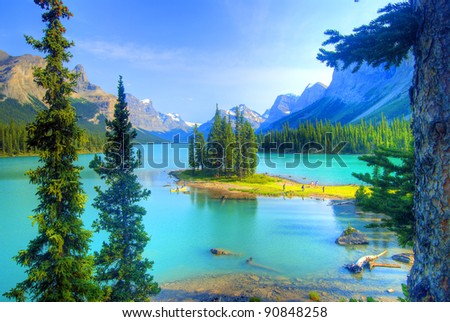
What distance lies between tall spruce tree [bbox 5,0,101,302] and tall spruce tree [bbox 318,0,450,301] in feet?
30.4

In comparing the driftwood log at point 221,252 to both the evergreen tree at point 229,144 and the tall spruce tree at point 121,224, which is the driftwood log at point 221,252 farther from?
the evergreen tree at point 229,144

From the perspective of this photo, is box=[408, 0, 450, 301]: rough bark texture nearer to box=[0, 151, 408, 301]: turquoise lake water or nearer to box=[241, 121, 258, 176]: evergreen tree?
box=[0, 151, 408, 301]: turquoise lake water

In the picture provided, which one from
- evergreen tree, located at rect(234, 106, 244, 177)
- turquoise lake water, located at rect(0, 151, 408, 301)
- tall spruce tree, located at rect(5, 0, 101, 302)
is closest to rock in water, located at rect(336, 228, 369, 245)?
turquoise lake water, located at rect(0, 151, 408, 301)

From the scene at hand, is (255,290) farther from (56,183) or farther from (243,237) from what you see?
(56,183)

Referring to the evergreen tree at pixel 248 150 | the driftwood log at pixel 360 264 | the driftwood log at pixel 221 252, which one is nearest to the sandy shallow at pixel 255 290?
the driftwood log at pixel 360 264

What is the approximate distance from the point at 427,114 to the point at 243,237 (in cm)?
2580

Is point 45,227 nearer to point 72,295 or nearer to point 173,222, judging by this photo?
point 72,295

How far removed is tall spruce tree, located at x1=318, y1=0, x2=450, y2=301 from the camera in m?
4.77

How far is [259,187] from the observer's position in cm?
5531

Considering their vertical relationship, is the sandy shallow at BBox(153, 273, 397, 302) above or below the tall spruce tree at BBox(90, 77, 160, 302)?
below

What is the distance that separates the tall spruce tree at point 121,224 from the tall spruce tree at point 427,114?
12285 mm

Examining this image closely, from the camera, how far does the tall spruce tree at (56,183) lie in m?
9.27

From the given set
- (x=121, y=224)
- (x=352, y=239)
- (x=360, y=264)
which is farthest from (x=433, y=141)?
(x=352, y=239)
